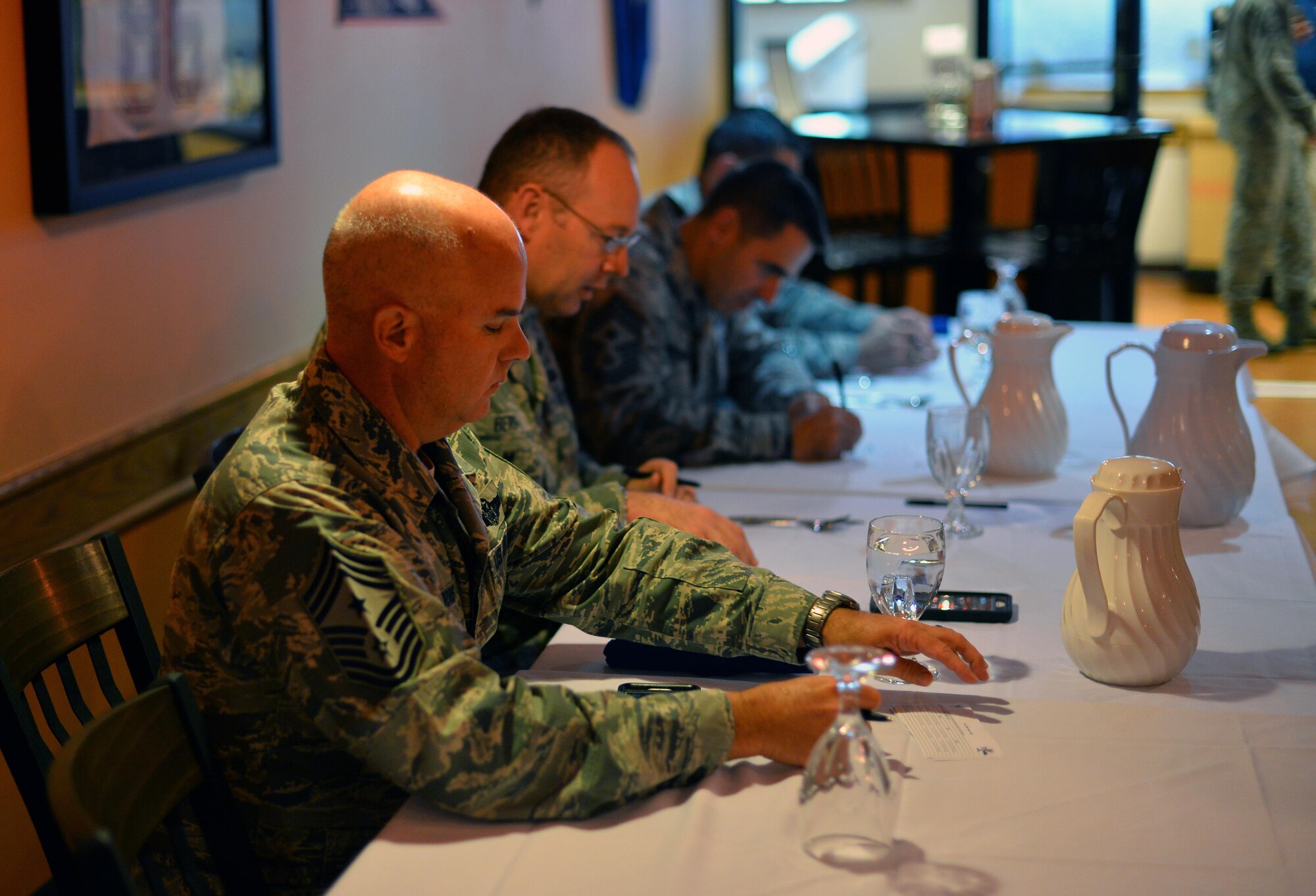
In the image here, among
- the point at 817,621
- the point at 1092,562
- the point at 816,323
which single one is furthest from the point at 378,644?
the point at 816,323

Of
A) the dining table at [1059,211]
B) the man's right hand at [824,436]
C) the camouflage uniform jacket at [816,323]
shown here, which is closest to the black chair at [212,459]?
the man's right hand at [824,436]

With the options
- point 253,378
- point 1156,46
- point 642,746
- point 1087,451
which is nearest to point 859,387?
point 1087,451

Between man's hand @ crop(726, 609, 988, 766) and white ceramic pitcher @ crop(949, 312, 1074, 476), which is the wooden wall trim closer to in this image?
man's hand @ crop(726, 609, 988, 766)

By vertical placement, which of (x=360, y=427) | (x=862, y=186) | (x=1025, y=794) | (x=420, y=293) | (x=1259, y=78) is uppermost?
(x=1259, y=78)

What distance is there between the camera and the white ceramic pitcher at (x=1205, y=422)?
5.93 ft

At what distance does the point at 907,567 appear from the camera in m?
1.39

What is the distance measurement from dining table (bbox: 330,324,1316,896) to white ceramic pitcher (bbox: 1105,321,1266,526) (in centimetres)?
12

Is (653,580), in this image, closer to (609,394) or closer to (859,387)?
(609,394)

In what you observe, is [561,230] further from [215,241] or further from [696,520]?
[215,241]

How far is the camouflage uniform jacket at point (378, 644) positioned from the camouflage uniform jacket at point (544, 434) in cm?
36

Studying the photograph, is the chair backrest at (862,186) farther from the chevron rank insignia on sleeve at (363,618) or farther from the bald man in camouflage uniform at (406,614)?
the chevron rank insignia on sleeve at (363,618)

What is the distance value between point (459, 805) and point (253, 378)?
1656mm

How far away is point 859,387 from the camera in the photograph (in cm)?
284

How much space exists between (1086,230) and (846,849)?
465cm
